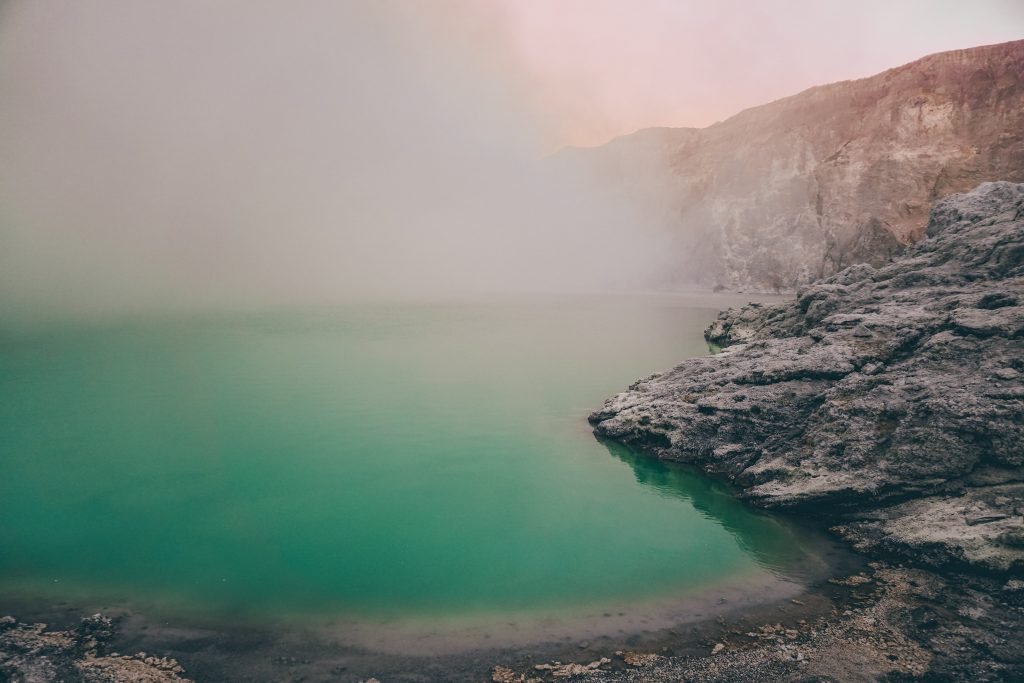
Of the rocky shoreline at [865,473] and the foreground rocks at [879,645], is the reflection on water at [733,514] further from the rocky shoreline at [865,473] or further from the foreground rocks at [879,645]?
the foreground rocks at [879,645]

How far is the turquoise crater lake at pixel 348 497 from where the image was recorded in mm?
17531

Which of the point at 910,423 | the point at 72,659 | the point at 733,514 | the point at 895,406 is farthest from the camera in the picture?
the point at 733,514

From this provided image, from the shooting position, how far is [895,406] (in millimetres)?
22047

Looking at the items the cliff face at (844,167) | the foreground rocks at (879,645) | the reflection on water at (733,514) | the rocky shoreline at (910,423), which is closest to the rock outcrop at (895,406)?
the rocky shoreline at (910,423)

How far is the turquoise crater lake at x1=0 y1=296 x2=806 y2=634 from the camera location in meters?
17.5

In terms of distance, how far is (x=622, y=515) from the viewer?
915 inches

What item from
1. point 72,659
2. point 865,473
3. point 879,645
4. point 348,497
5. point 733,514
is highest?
point 72,659

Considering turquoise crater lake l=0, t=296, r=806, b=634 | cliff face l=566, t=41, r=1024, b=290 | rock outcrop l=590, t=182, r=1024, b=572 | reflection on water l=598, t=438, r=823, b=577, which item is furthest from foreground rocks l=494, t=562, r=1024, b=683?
cliff face l=566, t=41, r=1024, b=290

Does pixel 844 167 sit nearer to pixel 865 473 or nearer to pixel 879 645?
pixel 865 473

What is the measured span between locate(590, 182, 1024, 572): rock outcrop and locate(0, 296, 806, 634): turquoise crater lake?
2.62m

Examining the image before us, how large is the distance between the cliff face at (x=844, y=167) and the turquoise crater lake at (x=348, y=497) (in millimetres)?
97190

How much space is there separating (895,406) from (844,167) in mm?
131711

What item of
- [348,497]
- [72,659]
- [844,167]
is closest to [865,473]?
[348,497]

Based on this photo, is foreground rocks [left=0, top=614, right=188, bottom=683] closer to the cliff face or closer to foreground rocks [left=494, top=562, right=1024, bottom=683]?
foreground rocks [left=494, top=562, right=1024, bottom=683]
